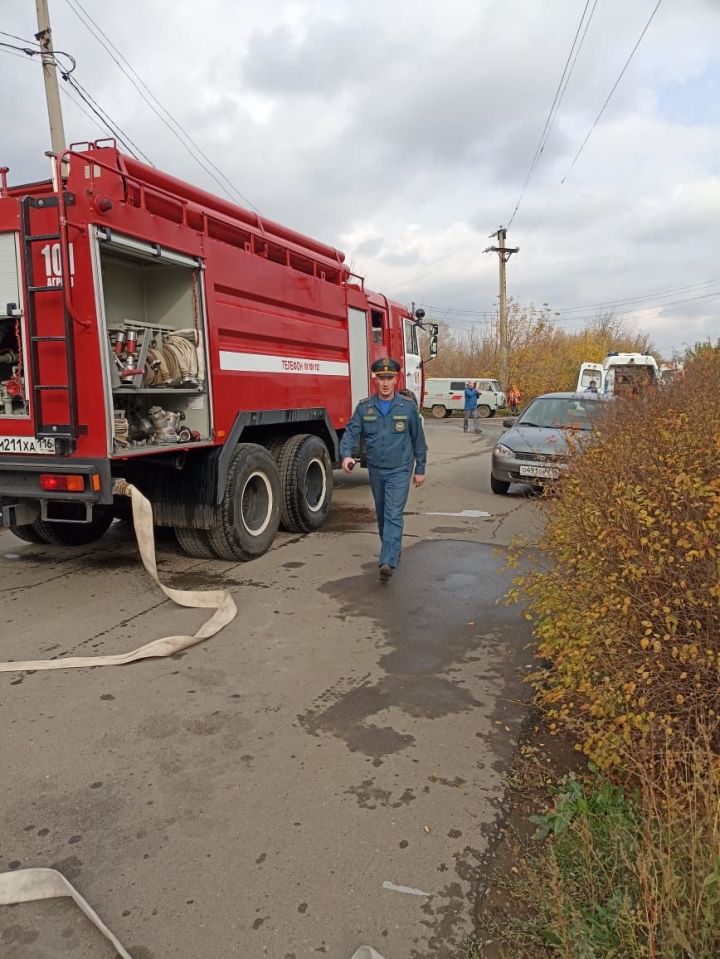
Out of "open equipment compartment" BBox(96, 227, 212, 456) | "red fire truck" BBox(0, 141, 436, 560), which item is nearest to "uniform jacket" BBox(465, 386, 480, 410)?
"red fire truck" BBox(0, 141, 436, 560)

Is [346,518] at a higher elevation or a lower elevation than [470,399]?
lower

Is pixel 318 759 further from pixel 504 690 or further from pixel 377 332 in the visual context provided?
pixel 377 332

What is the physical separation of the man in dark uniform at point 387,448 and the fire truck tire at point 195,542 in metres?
1.56

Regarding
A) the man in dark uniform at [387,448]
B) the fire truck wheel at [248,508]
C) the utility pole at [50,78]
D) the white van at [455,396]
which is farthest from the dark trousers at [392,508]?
the white van at [455,396]

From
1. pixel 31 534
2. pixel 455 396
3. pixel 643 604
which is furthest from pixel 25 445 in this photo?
pixel 455 396

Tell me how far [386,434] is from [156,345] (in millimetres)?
2024

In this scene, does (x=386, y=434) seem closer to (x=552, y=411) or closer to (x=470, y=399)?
(x=552, y=411)

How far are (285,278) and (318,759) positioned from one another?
16.9 feet

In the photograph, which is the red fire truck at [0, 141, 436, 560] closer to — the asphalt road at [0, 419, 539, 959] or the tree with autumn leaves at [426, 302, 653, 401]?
the asphalt road at [0, 419, 539, 959]

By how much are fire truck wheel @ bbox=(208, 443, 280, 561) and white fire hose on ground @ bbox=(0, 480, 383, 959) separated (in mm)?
830

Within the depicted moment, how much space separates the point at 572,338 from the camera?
5672 centimetres

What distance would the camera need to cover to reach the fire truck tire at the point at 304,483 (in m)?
7.14

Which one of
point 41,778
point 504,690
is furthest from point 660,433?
point 41,778

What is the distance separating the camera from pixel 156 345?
213 inches
